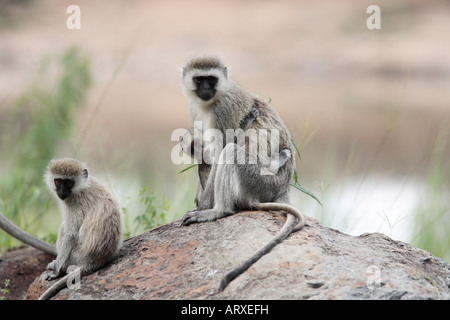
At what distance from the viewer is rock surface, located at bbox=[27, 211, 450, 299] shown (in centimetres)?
448

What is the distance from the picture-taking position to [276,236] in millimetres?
5094

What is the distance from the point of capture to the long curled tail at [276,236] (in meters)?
4.64

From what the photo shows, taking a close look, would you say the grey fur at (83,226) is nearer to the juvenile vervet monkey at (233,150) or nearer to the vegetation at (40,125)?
the juvenile vervet monkey at (233,150)

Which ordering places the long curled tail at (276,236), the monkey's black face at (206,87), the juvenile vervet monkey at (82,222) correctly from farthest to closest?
the monkey's black face at (206,87) → the juvenile vervet monkey at (82,222) → the long curled tail at (276,236)

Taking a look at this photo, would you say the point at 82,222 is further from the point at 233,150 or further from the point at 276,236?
the point at 276,236

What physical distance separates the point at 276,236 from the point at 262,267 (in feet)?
1.37

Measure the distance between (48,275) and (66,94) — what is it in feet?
13.6

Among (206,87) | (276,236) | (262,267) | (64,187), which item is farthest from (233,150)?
(64,187)

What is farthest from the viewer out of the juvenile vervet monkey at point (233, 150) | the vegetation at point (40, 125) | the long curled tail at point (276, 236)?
the vegetation at point (40, 125)

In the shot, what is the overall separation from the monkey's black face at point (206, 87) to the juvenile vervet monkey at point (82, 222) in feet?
4.53

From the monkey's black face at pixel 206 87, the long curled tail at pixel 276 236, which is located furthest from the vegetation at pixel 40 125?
the long curled tail at pixel 276 236
